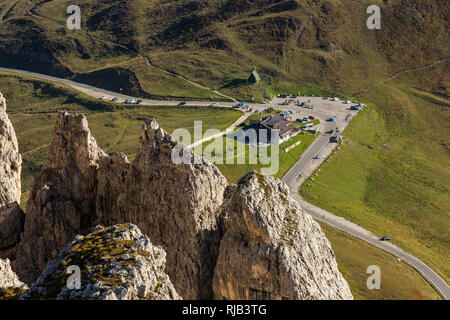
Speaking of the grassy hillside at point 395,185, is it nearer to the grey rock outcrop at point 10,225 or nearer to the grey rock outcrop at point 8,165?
the grey rock outcrop at point 8,165

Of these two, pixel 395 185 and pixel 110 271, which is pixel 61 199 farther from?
pixel 395 185

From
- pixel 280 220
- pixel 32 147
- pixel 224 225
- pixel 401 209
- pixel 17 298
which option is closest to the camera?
pixel 17 298

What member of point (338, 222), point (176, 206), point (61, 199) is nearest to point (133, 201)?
point (176, 206)

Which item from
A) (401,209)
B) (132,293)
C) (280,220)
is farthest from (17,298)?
(401,209)

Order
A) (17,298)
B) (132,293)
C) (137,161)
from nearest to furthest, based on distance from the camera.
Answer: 1. (132,293)
2. (17,298)
3. (137,161)

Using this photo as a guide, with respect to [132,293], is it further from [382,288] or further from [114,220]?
[382,288]

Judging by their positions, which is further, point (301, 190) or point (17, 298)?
point (301, 190)
